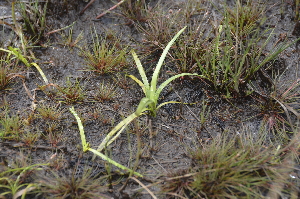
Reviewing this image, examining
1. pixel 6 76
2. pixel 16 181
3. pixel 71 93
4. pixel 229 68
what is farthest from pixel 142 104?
pixel 6 76

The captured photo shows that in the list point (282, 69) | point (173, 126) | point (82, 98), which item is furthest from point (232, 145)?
point (82, 98)

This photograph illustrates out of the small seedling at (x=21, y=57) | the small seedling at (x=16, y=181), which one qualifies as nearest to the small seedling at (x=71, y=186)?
the small seedling at (x=16, y=181)

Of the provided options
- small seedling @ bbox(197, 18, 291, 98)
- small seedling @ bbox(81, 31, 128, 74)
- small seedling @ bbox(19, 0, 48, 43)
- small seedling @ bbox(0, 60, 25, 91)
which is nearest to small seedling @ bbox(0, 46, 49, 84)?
small seedling @ bbox(0, 60, 25, 91)

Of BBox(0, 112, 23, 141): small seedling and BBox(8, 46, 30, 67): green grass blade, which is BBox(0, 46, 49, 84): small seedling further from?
BBox(0, 112, 23, 141): small seedling

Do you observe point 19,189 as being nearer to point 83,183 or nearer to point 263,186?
point 83,183

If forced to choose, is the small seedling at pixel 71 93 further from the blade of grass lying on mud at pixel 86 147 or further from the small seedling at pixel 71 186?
the small seedling at pixel 71 186

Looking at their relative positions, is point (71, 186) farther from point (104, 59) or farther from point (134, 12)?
point (134, 12)
